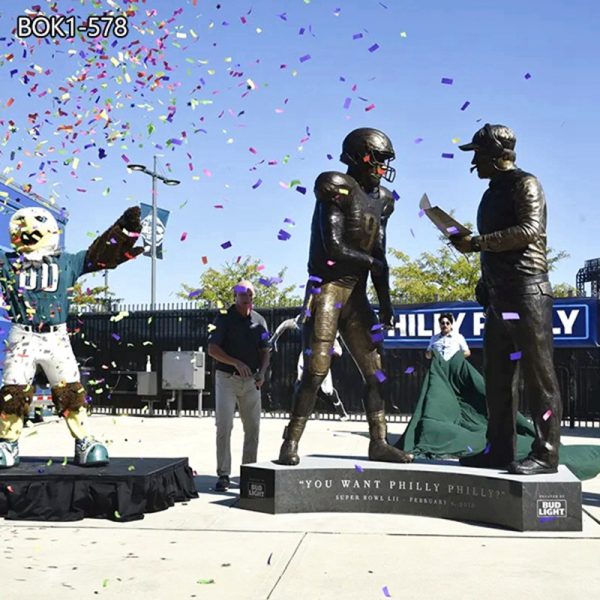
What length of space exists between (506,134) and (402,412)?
38.1ft

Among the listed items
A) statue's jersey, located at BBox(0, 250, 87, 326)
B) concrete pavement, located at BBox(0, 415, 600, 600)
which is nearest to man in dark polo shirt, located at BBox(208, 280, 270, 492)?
concrete pavement, located at BBox(0, 415, 600, 600)

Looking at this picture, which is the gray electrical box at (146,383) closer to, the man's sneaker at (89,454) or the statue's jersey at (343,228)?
the man's sneaker at (89,454)

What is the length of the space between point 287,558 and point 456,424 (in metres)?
4.84

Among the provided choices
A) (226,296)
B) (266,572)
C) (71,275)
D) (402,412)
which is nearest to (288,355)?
(402,412)

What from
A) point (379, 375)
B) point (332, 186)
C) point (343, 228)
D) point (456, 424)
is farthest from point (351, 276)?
point (456, 424)

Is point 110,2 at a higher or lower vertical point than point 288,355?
higher

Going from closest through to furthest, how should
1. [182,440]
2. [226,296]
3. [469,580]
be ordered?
[469,580]
[182,440]
[226,296]

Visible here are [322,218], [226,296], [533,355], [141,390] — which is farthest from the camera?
[226,296]

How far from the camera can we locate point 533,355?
5.25 m

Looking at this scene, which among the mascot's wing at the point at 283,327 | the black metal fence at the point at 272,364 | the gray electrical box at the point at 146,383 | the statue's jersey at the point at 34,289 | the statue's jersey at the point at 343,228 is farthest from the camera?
the gray electrical box at the point at 146,383

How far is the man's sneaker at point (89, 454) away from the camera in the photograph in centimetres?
587

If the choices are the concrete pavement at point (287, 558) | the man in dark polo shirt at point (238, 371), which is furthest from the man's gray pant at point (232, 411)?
the concrete pavement at point (287, 558)

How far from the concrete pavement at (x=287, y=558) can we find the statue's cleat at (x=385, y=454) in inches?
18.9

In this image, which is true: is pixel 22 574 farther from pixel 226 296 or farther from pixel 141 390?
pixel 226 296
